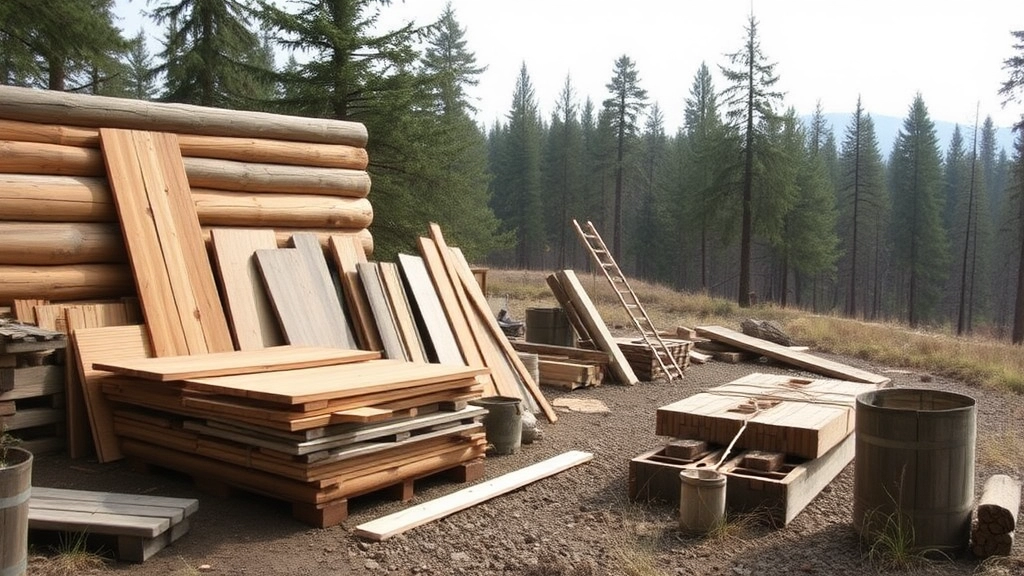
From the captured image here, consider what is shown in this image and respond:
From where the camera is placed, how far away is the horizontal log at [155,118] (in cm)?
734

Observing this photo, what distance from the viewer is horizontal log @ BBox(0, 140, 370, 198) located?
720 cm

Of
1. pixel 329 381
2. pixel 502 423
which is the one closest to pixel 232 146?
pixel 329 381

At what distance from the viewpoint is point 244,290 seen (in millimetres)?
7734

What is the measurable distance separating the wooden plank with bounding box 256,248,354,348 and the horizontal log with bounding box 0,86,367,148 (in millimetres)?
1754

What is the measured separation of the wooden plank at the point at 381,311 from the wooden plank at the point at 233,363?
2.83 feet

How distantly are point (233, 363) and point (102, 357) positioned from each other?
4.52 feet

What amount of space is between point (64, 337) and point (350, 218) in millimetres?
4390

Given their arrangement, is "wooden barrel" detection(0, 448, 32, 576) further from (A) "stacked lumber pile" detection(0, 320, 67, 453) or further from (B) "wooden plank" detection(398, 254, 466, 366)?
(B) "wooden plank" detection(398, 254, 466, 366)

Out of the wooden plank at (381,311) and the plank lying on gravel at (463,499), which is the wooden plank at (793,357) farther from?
the wooden plank at (381,311)

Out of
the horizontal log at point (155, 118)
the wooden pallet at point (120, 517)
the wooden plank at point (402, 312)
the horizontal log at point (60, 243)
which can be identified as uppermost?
the horizontal log at point (155, 118)

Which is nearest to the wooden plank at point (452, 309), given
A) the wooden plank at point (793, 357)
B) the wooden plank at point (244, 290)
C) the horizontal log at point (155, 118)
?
the wooden plank at point (244, 290)

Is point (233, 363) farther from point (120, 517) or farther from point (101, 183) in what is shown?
point (101, 183)

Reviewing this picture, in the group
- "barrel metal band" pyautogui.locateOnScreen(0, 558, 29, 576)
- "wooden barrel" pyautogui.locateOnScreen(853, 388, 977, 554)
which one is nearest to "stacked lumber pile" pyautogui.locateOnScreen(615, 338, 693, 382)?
"wooden barrel" pyautogui.locateOnScreen(853, 388, 977, 554)

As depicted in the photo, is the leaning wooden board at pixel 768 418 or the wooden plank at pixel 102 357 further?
the wooden plank at pixel 102 357
